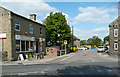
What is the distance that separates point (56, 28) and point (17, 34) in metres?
12.7

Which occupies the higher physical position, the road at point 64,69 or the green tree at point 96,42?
the green tree at point 96,42

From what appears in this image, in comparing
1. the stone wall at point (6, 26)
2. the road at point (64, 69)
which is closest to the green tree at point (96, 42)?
the stone wall at point (6, 26)

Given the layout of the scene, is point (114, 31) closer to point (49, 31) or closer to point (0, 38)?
point (49, 31)

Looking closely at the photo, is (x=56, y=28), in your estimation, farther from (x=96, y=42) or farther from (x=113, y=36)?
(x=96, y=42)

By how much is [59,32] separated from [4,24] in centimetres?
1444

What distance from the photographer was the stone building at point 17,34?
15.9 m

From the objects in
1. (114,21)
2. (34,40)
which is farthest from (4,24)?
(114,21)

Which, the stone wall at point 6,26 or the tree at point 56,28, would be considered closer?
the stone wall at point 6,26

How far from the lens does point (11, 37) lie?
15.9 metres

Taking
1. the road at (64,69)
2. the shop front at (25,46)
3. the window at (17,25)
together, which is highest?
the window at (17,25)

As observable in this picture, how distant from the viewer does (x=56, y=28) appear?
93.8ft

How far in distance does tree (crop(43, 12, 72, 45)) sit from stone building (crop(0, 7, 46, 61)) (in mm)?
7148

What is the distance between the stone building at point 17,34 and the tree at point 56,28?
7148mm

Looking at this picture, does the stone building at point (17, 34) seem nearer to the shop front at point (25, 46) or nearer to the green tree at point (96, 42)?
the shop front at point (25, 46)
